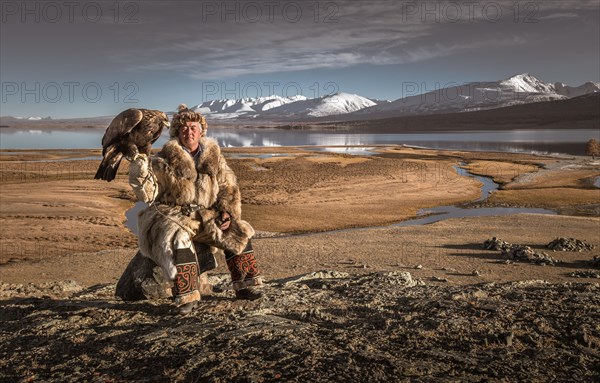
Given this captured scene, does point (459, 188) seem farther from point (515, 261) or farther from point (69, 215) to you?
point (69, 215)

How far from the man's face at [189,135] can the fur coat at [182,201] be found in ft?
0.24

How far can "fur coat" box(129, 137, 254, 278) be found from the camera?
4.07m

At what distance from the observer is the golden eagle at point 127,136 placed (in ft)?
13.1

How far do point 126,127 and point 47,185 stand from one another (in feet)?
74.5

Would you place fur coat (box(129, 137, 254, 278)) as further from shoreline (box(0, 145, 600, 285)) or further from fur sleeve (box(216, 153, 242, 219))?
shoreline (box(0, 145, 600, 285))

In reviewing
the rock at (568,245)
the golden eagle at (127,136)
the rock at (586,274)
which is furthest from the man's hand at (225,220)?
the rock at (568,245)

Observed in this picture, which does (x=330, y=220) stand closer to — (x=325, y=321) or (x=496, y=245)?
(x=496, y=245)

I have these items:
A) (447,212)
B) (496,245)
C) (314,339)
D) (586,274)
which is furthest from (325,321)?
(447,212)

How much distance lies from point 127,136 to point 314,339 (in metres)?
2.54

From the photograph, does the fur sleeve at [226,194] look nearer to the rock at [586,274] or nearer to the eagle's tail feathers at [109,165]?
the eagle's tail feathers at [109,165]

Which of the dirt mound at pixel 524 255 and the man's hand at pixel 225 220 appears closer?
the man's hand at pixel 225 220

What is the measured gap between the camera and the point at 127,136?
4078mm

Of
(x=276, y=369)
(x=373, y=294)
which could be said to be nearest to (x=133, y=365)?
(x=276, y=369)

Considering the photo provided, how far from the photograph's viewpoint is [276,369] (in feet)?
9.56
